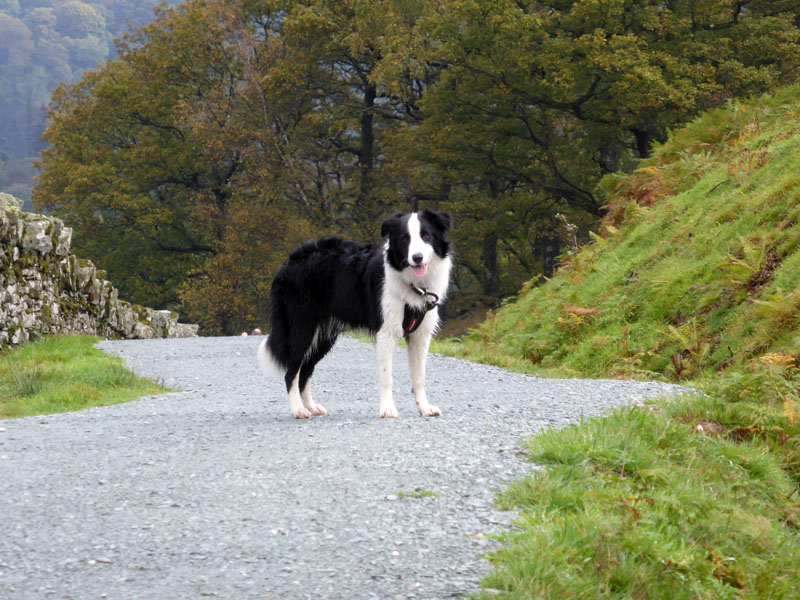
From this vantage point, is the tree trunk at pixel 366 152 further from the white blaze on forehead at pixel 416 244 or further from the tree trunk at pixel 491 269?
the white blaze on forehead at pixel 416 244

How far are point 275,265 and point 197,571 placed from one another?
1198 inches

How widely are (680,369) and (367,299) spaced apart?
4.49 metres

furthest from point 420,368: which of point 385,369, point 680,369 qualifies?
point 680,369

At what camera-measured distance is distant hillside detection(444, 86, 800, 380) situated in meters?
9.82

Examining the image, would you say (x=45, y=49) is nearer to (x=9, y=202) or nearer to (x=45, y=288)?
(x=9, y=202)

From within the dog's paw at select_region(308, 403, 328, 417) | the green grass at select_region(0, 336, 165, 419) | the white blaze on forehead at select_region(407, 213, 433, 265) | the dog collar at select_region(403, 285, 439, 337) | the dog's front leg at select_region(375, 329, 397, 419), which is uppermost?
the white blaze on forehead at select_region(407, 213, 433, 265)

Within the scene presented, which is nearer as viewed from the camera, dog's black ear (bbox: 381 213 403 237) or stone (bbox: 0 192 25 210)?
dog's black ear (bbox: 381 213 403 237)

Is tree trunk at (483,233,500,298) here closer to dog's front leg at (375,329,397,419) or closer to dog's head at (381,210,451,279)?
dog's head at (381,210,451,279)

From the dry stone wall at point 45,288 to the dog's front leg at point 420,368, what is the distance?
1020cm

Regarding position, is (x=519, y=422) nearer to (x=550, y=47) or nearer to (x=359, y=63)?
(x=550, y=47)

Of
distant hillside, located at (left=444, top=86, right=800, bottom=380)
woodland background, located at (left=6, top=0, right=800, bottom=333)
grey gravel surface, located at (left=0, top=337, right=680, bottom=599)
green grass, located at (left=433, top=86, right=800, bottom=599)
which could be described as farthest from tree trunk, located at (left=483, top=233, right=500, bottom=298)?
grey gravel surface, located at (left=0, top=337, right=680, bottom=599)

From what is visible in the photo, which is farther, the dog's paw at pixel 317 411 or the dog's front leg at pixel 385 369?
the dog's paw at pixel 317 411

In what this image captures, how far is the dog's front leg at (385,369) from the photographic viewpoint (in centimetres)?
713

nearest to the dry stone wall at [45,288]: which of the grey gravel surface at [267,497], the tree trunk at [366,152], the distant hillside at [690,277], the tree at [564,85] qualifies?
the grey gravel surface at [267,497]
